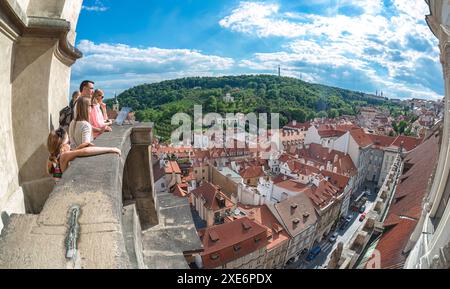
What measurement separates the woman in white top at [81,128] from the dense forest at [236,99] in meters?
77.2

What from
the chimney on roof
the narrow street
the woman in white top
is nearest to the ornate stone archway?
the woman in white top

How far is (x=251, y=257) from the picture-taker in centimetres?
2042

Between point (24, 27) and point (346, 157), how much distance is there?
1816 inches

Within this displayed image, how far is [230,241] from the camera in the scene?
20.0 m

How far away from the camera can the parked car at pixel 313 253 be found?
1057 inches

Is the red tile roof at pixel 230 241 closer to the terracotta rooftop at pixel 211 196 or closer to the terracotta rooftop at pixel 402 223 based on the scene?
the terracotta rooftop at pixel 211 196

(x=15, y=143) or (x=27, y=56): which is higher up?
(x=27, y=56)

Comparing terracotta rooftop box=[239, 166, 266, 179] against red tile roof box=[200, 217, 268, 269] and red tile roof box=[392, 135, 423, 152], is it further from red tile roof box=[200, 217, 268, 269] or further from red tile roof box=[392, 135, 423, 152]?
red tile roof box=[392, 135, 423, 152]

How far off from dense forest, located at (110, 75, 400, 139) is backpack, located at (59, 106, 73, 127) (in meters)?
76.6

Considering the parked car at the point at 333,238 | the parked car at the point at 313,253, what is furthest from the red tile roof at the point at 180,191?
the parked car at the point at 333,238

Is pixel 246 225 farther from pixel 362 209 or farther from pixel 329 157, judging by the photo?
pixel 329 157

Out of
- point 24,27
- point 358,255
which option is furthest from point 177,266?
point 358,255
